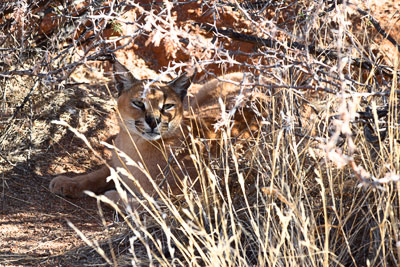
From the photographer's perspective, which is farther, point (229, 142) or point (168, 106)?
point (168, 106)

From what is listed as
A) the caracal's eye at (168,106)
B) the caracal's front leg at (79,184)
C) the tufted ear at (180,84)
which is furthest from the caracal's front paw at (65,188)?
the tufted ear at (180,84)

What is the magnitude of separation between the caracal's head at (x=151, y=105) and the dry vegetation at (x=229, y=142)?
29 cm

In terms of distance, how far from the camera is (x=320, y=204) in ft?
9.68

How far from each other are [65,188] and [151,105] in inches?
41.4

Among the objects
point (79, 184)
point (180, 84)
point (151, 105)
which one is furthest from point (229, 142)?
point (79, 184)

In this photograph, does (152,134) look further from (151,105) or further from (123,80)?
(123,80)

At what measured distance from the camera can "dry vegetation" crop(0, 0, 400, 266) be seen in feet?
7.29

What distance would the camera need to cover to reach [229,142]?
3301mm

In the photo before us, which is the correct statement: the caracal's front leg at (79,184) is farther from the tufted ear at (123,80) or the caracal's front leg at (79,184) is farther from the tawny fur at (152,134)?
the tufted ear at (123,80)

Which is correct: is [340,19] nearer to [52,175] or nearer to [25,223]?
[25,223]

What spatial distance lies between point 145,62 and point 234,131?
2.66 m

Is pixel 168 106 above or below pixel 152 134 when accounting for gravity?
above

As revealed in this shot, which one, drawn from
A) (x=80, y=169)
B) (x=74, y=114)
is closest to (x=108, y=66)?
(x=74, y=114)

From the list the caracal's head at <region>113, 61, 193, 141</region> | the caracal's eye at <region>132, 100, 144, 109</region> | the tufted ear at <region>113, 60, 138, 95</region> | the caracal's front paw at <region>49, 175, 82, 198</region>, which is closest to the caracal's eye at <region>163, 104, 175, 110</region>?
the caracal's head at <region>113, 61, 193, 141</region>
